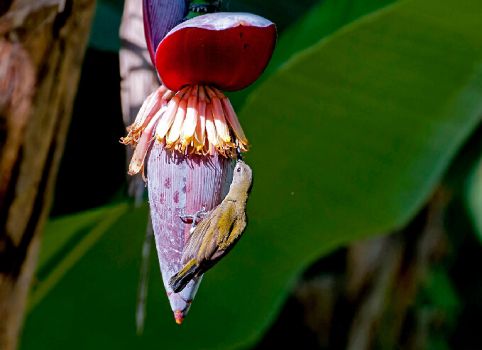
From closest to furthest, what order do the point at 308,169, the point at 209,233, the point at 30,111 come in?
the point at 209,233 < the point at 30,111 < the point at 308,169

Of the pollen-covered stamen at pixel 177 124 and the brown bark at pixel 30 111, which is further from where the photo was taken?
the brown bark at pixel 30 111

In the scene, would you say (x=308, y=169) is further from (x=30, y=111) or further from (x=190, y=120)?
(x=190, y=120)

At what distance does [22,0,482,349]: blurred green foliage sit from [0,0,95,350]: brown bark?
0.50 ft

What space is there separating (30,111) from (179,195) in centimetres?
30

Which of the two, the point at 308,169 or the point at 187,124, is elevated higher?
the point at 187,124

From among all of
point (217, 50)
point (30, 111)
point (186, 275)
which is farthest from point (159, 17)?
point (30, 111)

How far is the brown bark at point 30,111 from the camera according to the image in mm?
669

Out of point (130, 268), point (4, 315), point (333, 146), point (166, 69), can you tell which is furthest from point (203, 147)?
point (130, 268)

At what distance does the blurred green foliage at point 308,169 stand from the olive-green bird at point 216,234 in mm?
440

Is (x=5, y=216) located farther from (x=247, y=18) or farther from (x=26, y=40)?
(x=247, y=18)

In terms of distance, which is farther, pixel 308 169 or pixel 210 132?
pixel 308 169

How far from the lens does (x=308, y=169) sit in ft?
3.38

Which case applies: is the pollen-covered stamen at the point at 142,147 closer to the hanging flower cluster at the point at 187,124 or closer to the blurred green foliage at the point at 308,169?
the hanging flower cluster at the point at 187,124

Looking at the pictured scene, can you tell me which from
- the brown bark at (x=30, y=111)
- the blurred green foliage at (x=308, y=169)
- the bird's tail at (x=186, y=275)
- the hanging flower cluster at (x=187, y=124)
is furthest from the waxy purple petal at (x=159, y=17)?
the blurred green foliage at (x=308, y=169)
